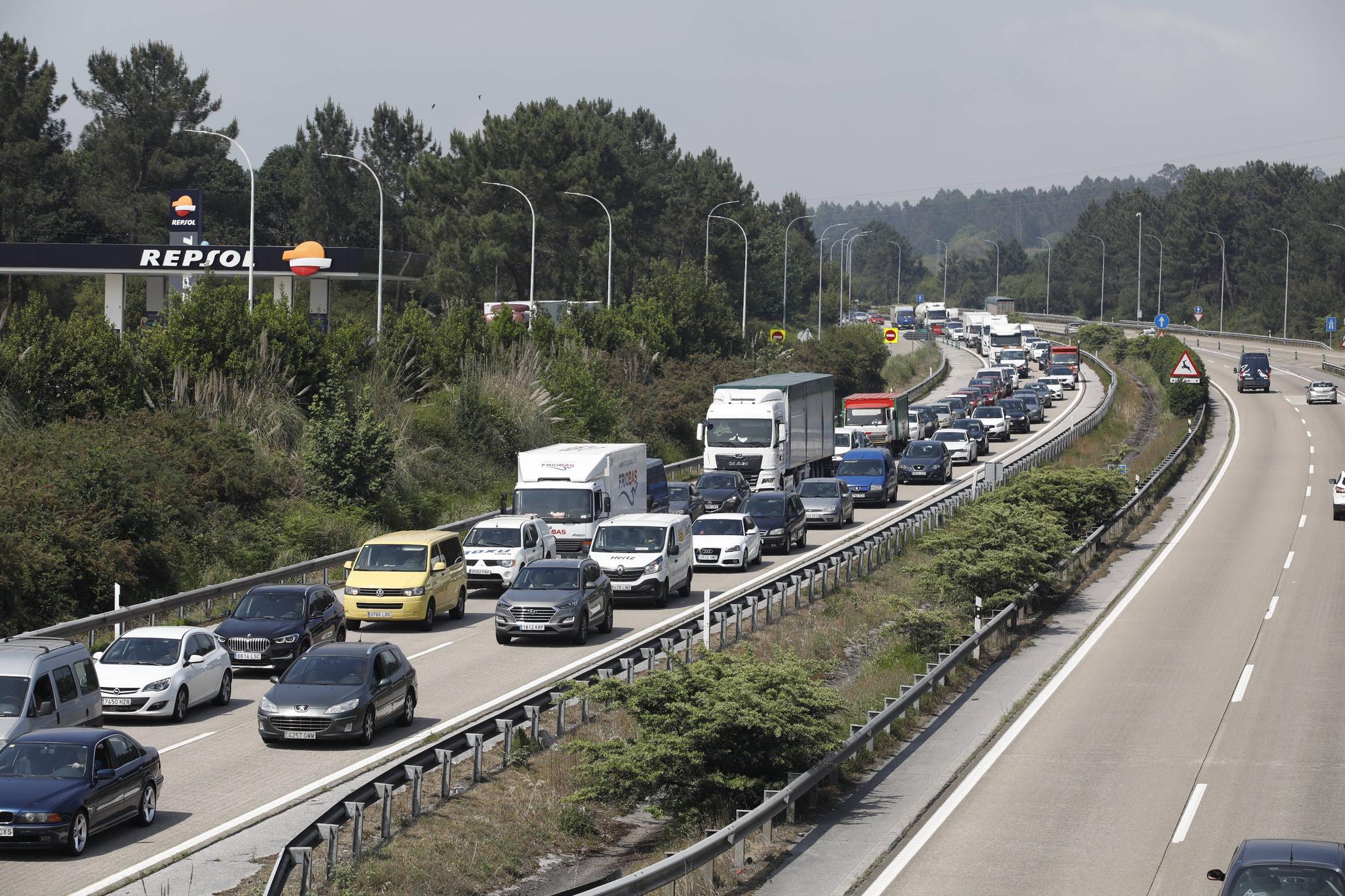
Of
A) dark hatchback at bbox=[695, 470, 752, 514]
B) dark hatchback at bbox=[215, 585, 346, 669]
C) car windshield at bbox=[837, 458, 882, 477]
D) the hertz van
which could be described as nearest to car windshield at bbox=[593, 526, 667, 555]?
the hertz van

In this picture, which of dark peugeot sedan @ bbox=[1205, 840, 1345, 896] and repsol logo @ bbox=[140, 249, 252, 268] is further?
repsol logo @ bbox=[140, 249, 252, 268]

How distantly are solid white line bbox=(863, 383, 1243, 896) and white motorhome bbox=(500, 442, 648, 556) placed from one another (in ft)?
38.4

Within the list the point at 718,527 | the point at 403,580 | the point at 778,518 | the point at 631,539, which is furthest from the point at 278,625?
the point at 778,518

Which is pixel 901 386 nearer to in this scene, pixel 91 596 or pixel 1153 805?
pixel 91 596

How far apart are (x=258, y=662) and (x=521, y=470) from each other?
39.8 ft

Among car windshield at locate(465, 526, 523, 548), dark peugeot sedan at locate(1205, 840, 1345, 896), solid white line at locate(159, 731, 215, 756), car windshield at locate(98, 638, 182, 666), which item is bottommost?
solid white line at locate(159, 731, 215, 756)

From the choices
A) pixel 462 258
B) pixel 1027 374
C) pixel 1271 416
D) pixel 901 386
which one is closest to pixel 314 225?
pixel 462 258

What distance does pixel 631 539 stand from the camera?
32781 mm

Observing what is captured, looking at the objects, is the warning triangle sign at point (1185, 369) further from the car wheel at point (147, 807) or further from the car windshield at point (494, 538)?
the car wheel at point (147, 807)

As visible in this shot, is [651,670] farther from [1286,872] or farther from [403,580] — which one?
[403,580]

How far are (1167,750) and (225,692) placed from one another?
44.1 feet

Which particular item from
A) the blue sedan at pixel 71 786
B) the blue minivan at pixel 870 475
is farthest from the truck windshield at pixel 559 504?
the blue sedan at pixel 71 786

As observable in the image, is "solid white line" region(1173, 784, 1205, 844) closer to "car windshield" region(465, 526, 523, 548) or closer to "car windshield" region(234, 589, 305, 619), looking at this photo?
"car windshield" region(234, 589, 305, 619)

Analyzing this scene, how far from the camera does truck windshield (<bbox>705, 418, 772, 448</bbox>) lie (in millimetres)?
46875
